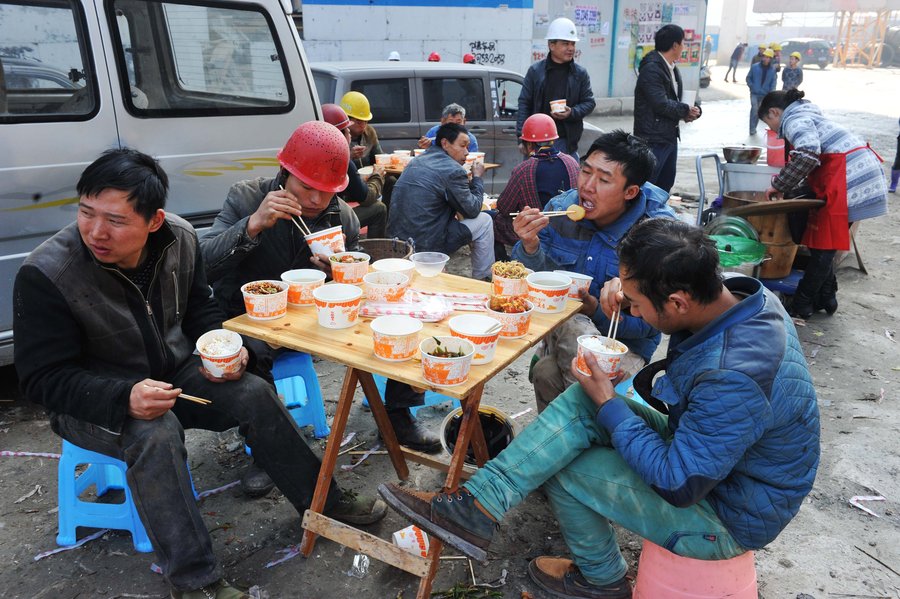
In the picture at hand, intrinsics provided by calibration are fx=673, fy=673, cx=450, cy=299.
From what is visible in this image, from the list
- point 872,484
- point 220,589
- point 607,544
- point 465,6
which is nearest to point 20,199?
point 220,589

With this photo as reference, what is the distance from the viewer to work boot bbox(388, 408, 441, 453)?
341cm

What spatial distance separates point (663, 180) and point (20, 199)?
18.8 feet

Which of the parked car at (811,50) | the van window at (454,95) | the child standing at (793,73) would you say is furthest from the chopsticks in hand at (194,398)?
the parked car at (811,50)

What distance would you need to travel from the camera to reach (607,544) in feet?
7.76

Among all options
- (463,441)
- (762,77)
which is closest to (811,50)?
(762,77)

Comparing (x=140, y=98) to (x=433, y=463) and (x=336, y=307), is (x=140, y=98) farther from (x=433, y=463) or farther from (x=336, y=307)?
Result: (x=433, y=463)

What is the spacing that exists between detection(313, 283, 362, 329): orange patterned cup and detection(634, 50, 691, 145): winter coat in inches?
194

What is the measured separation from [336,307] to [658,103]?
16.8 ft

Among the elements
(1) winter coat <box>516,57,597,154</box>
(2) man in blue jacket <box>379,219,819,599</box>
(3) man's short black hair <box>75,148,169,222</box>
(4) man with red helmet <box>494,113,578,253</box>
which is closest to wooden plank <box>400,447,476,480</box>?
(2) man in blue jacket <box>379,219,819,599</box>

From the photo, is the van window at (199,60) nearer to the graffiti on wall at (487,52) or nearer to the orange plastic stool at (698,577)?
the orange plastic stool at (698,577)

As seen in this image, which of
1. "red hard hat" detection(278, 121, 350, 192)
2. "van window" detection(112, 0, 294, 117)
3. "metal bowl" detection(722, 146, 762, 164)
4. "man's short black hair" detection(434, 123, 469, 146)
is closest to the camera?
"red hard hat" detection(278, 121, 350, 192)

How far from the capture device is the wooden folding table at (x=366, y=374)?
87.4 inches

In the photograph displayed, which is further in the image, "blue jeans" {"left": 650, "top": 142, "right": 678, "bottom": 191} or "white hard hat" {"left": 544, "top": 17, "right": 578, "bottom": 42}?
"blue jeans" {"left": 650, "top": 142, "right": 678, "bottom": 191}

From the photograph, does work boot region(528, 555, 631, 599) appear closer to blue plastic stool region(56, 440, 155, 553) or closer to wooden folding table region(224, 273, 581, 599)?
wooden folding table region(224, 273, 581, 599)
